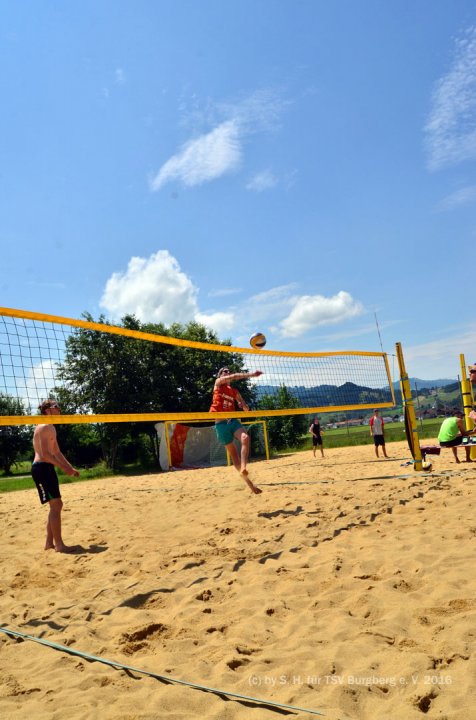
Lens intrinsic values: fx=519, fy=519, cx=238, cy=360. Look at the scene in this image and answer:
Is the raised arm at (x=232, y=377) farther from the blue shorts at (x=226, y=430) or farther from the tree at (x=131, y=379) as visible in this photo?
the tree at (x=131, y=379)

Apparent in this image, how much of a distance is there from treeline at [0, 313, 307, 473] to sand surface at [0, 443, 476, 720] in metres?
14.8

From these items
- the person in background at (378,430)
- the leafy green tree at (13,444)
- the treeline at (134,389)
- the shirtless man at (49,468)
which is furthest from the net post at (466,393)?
the leafy green tree at (13,444)

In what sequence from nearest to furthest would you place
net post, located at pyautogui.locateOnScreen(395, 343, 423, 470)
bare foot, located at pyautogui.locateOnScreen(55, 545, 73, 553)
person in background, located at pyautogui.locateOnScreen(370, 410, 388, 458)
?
bare foot, located at pyautogui.locateOnScreen(55, 545, 73, 553) < net post, located at pyautogui.locateOnScreen(395, 343, 423, 470) < person in background, located at pyautogui.locateOnScreen(370, 410, 388, 458)

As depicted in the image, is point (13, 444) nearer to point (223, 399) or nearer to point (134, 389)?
point (134, 389)

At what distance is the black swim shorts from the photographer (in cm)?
480

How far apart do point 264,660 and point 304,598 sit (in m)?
0.71

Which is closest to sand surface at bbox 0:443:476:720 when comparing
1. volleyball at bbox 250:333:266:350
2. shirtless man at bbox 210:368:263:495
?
shirtless man at bbox 210:368:263:495

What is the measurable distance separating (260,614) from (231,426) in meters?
3.40

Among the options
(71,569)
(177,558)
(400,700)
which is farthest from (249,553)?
(400,700)

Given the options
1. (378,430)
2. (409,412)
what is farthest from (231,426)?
(378,430)

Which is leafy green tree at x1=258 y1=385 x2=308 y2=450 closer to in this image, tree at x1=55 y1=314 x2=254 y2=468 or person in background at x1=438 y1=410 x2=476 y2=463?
tree at x1=55 y1=314 x2=254 y2=468

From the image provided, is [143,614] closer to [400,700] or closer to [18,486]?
[400,700]

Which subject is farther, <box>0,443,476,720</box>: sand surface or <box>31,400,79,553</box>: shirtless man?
<box>31,400,79,553</box>: shirtless man

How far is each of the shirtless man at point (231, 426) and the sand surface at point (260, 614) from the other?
865mm
